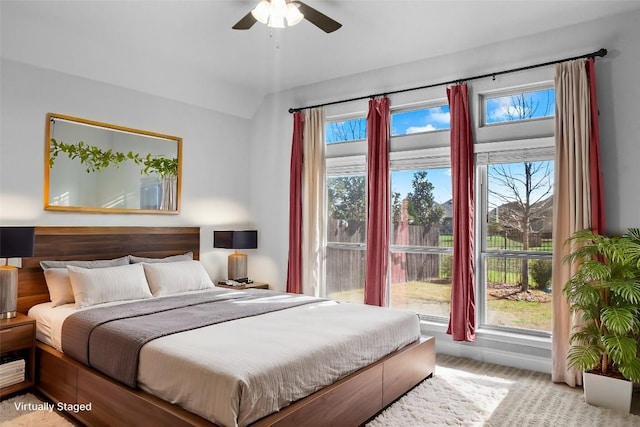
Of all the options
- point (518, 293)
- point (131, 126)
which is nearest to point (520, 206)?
point (518, 293)

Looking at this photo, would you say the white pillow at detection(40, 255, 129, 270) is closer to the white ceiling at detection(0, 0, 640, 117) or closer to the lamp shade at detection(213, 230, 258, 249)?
the lamp shade at detection(213, 230, 258, 249)

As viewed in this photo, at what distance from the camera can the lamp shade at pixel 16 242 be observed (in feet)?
10.4

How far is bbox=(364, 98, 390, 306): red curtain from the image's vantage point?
452cm

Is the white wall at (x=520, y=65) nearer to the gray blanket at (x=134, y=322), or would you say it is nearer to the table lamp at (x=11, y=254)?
the gray blanket at (x=134, y=322)

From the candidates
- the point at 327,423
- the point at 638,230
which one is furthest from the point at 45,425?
the point at 638,230

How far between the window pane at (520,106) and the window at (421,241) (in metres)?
0.67

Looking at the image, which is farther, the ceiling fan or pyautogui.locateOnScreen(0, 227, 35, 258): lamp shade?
pyautogui.locateOnScreen(0, 227, 35, 258): lamp shade

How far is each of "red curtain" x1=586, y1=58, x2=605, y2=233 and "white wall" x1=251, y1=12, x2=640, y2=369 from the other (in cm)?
9

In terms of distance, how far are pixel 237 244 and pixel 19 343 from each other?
2.27 m

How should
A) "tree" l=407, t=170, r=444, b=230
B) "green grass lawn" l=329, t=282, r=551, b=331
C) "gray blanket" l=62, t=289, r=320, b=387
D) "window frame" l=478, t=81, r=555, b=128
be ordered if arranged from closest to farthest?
"gray blanket" l=62, t=289, r=320, b=387 → "window frame" l=478, t=81, r=555, b=128 → "green grass lawn" l=329, t=282, r=551, b=331 → "tree" l=407, t=170, r=444, b=230

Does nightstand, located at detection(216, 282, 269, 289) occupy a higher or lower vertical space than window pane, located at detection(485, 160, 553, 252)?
lower

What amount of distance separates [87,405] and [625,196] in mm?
4031

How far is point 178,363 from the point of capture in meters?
2.27

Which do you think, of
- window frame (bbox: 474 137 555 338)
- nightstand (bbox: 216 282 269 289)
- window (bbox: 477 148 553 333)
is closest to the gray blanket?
nightstand (bbox: 216 282 269 289)
